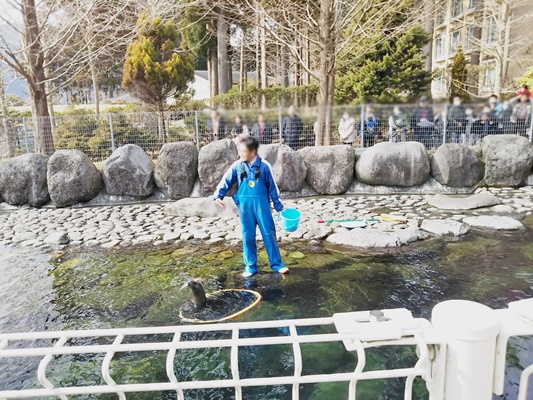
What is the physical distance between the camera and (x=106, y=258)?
600 cm

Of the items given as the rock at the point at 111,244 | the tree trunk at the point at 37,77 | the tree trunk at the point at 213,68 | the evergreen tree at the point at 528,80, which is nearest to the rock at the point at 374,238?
the rock at the point at 111,244

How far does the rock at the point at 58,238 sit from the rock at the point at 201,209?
189cm

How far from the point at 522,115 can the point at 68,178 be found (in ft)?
35.9

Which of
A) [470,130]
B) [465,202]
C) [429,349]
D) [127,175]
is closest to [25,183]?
[127,175]

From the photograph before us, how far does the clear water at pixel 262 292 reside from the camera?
10.7 ft

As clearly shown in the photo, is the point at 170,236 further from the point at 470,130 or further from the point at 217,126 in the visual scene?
the point at 470,130

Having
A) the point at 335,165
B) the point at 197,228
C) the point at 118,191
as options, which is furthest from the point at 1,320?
the point at 335,165

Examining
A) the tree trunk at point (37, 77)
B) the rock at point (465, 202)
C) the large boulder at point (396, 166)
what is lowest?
the rock at point (465, 202)

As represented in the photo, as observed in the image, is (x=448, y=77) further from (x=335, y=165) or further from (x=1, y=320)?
(x=1, y=320)

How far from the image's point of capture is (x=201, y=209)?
7.99 m

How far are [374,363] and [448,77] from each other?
16.9 metres

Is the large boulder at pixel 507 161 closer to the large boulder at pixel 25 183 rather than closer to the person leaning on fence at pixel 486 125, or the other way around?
the person leaning on fence at pixel 486 125

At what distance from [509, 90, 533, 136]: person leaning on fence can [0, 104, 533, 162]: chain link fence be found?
0.02 m

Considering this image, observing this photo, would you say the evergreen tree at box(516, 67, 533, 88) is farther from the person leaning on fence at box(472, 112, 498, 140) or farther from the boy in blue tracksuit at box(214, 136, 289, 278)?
the boy in blue tracksuit at box(214, 136, 289, 278)
